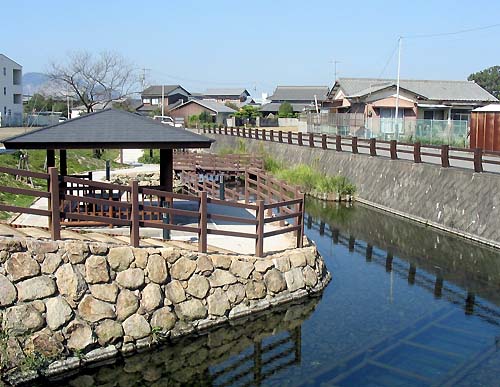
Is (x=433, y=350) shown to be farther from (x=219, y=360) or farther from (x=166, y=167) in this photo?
(x=166, y=167)

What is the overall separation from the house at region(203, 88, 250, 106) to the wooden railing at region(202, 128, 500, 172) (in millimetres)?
73189

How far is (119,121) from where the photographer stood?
486 inches

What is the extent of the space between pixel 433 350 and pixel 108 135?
22.7 feet

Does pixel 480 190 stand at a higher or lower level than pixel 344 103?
lower

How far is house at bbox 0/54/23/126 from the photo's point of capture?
6181 centimetres

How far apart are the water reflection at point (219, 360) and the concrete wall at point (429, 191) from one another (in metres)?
7.73

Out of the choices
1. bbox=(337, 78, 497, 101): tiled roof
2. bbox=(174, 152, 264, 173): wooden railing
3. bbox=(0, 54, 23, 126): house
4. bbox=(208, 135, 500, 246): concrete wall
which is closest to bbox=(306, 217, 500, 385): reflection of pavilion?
bbox=(208, 135, 500, 246): concrete wall

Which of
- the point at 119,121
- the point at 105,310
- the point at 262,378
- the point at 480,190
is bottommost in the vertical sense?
the point at 262,378

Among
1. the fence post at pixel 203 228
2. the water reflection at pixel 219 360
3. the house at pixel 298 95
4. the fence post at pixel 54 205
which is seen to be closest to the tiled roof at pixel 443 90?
the fence post at pixel 203 228

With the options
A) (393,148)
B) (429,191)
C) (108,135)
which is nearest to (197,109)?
(393,148)

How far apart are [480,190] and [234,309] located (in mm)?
9193

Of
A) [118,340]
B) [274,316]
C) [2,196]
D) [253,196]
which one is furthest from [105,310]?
[253,196]

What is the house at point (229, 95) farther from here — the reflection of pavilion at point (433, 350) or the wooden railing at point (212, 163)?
the reflection of pavilion at point (433, 350)

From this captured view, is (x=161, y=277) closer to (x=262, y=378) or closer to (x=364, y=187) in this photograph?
(x=262, y=378)
